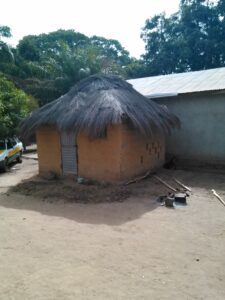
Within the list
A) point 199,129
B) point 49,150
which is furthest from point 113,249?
point 199,129

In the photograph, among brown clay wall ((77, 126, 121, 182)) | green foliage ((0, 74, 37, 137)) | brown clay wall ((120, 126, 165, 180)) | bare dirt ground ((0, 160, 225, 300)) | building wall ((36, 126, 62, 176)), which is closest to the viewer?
bare dirt ground ((0, 160, 225, 300))

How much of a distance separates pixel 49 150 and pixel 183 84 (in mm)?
6908

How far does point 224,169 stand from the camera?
11.3 m

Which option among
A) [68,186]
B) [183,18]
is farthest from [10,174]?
[183,18]

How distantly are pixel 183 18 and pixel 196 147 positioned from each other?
22.0 meters

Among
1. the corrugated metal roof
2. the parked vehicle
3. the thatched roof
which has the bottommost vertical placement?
the parked vehicle

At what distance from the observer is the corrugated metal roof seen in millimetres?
11938

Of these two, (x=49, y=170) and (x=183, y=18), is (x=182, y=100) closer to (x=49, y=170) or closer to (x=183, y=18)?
(x=49, y=170)

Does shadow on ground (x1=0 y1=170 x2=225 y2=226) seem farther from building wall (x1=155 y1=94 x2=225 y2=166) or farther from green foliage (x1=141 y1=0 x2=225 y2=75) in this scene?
green foliage (x1=141 y1=0 x2=225 y2=75)

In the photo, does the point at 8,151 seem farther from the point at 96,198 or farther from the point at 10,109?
the point at 96,198

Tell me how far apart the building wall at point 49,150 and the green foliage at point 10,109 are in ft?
9.55

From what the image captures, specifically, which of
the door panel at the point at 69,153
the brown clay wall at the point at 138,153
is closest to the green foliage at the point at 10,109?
the door panel at the point at 69,153

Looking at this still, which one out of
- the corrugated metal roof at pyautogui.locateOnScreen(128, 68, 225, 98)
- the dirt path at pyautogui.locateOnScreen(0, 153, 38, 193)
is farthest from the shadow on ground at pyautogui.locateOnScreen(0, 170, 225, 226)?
the corrugated metal roof at pyautogui.locateOnScreen(128, 68, 225, 98)

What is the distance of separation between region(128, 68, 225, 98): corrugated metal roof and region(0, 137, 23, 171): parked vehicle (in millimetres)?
6982
